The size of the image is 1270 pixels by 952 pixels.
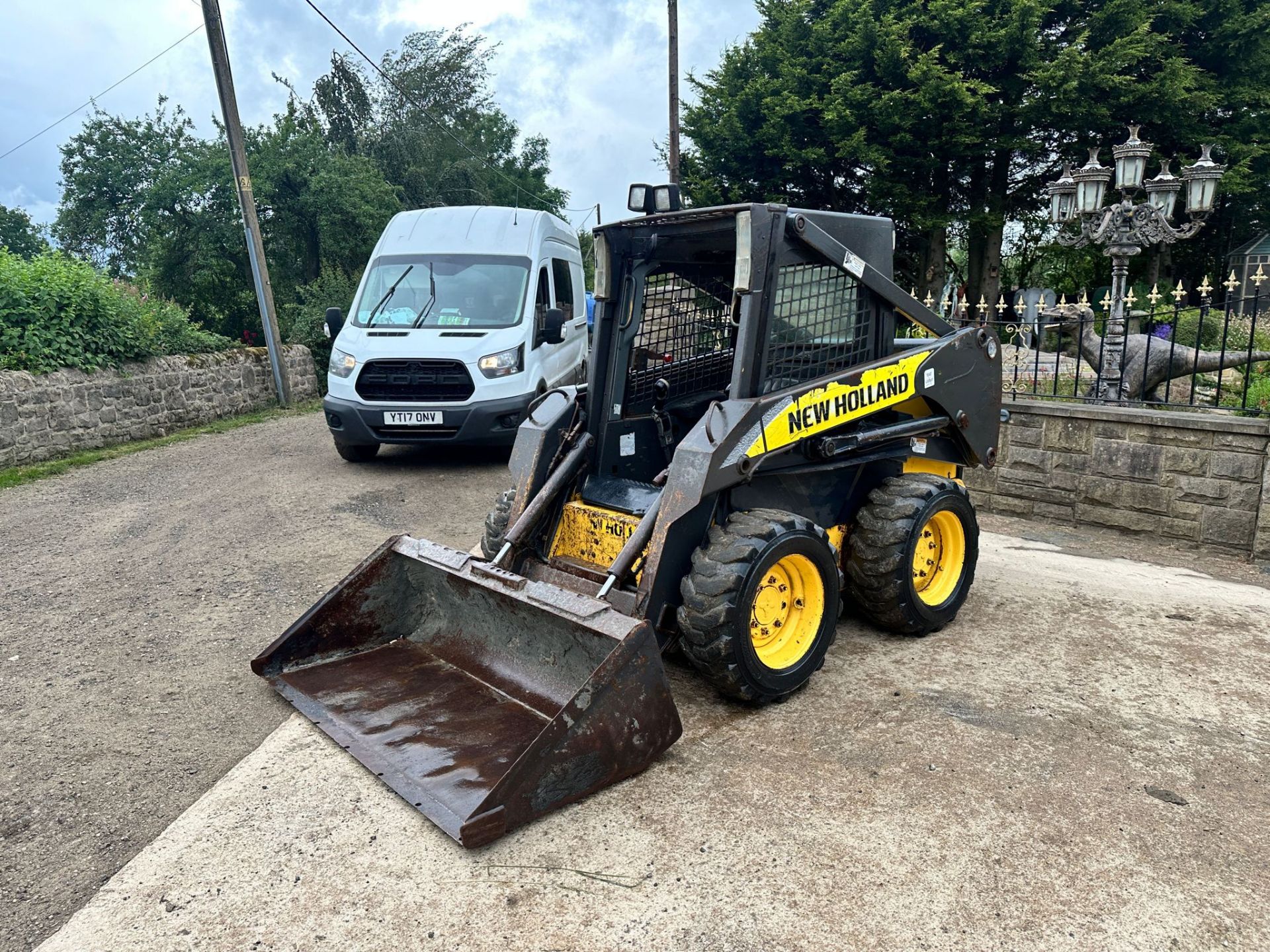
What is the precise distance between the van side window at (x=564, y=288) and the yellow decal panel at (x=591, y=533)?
579 centimetres

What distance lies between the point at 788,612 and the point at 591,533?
3.41ft

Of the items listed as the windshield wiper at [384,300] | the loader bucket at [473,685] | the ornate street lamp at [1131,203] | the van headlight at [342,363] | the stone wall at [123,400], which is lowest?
the loader bucket at [473,685]

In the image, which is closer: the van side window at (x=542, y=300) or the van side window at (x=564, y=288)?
the van side window at (x=542, y=300)

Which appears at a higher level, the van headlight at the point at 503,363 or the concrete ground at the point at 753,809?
the van headlight at the point at 503,363

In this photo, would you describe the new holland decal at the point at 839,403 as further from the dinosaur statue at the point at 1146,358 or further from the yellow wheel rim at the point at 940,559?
the dinosaur statue at the point at 1146,358

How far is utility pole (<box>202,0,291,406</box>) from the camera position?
40.9 ft

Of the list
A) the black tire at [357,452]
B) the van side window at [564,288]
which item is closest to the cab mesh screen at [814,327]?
the van side window at [564,288]

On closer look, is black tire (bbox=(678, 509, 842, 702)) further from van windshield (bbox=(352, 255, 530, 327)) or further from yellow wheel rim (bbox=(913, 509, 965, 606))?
van windshield (bbox=(352, 255, 530, 327))

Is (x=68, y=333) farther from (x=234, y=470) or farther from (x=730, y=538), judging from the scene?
(x=730, y=538)

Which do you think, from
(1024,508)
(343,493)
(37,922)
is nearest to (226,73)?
(343,493)

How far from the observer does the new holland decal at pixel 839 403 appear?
12.6 feet

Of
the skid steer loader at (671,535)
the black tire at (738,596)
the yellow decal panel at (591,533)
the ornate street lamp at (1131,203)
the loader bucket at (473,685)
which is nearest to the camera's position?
the loader bucket at (473,685)

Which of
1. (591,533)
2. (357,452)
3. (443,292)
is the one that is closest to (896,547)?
(591,533)

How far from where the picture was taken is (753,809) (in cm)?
309
